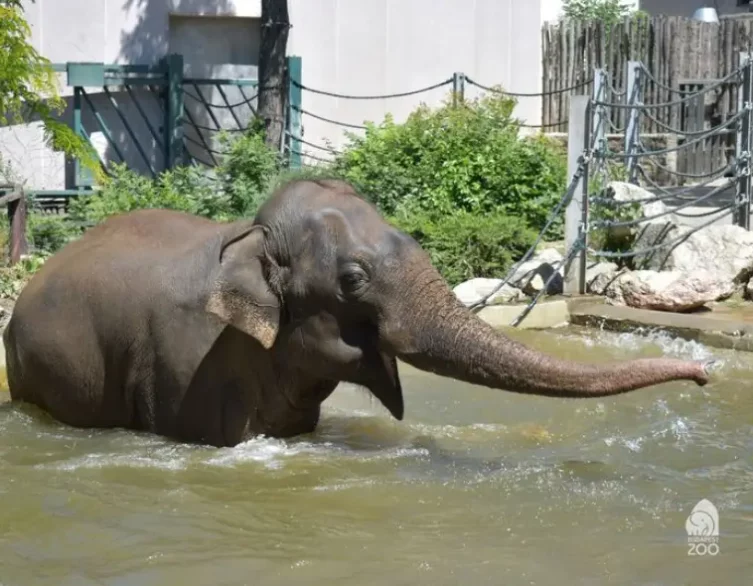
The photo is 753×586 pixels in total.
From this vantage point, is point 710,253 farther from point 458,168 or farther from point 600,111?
point 458,168

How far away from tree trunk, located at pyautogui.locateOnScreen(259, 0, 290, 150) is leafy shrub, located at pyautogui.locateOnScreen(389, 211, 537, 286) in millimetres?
3900

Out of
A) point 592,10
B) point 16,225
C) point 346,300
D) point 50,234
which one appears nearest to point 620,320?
point 16,225

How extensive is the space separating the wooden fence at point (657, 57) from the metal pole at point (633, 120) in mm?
5024

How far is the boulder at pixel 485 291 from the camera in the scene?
472 inches

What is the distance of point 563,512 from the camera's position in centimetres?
585

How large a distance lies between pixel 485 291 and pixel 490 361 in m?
6.60

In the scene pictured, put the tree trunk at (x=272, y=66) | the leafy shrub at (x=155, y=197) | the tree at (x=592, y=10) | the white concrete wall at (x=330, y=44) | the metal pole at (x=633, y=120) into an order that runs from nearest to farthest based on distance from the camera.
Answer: the leafy shrub at (x=155, y=197) < the metal pole at (x=633, y=120) < the tree trunk at (x=272, y=66) < the white concrete wall at (x=330, y=44) < the tree at (x=592, y=10)

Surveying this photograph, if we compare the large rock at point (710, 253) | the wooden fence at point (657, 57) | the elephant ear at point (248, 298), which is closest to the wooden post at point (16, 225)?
the large rock at point (710, 253)

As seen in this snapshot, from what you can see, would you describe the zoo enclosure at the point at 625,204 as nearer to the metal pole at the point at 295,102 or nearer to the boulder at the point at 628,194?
the boulder at the point at 628,194

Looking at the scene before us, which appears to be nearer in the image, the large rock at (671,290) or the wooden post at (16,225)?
the large rock at (671,290)

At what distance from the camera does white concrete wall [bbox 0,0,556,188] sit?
18.2 m

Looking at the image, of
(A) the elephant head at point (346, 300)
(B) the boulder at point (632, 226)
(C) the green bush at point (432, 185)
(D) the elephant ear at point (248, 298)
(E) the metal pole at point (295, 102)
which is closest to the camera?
(A) the elephant head at point (346, 300)

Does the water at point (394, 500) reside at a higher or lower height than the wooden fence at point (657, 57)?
lower

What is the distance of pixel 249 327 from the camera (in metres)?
6.21
